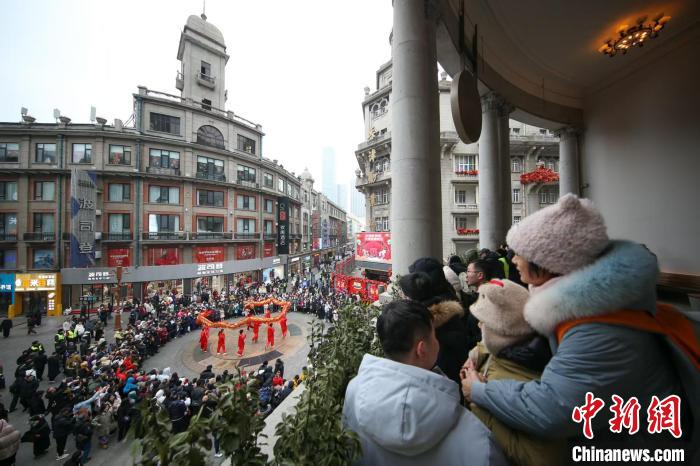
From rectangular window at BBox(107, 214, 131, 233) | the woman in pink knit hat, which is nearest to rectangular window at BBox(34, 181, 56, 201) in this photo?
rectangular window at BBox(107, 214, 131, 233)

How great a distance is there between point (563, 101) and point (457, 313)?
13191 mm

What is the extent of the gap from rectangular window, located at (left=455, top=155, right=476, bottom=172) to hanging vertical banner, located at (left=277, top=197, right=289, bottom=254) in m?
22.5

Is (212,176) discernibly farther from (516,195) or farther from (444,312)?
(444,312)

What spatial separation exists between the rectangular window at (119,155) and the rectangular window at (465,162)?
31.4 metres

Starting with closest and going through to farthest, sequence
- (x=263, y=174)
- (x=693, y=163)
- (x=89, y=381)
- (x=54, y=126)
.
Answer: (x=693, y=163), (x=89, y=381), (x=54, y=126), (x=263, y=174)

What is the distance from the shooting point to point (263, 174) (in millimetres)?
35094

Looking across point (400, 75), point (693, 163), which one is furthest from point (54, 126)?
point (693, 163)

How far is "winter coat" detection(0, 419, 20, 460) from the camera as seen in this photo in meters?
5.90

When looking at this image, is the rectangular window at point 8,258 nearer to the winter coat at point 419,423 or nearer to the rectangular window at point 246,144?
the rectangular window at point 246,144

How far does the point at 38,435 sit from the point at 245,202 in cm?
2743

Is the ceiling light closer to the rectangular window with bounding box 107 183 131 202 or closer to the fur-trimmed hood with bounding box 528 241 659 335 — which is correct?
the fur-trimmed hood with bounding box 528 241 659 335

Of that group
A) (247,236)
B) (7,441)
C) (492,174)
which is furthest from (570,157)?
(247,236)

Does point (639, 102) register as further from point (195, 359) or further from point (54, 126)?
point (54, 126)

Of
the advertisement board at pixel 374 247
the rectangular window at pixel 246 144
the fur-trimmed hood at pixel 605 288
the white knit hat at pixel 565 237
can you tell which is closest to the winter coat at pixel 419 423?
the fur-trimmed hood at pixel 605 288
